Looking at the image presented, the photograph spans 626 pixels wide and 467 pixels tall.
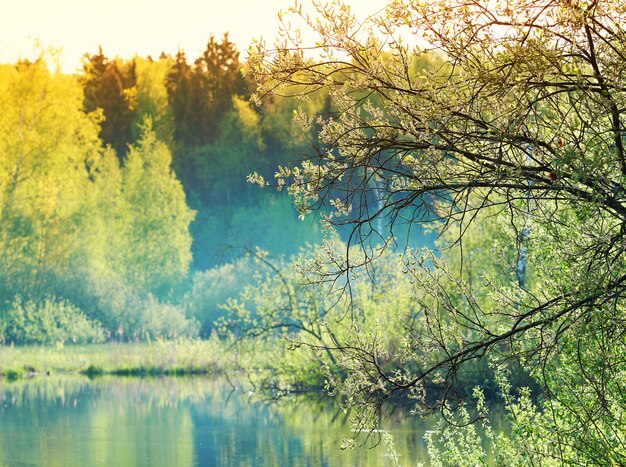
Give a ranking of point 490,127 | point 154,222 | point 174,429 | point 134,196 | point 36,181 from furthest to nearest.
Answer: point 134,196 < point 154,222 < point 36,181 < point 174,429 < point 490,127

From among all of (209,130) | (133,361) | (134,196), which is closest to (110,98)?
(209,130)

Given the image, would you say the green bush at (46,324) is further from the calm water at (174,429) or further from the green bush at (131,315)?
the calm water at (174,429)

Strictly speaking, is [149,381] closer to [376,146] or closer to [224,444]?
[224,444]

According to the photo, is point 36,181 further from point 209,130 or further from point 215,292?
point 209,130

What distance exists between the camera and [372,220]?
40.4 feet

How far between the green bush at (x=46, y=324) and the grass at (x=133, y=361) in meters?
3.28

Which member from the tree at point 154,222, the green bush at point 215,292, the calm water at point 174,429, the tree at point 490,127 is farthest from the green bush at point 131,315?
the tree at point 490,127

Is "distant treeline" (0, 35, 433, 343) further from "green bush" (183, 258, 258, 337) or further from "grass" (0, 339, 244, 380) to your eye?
"grass" (0, 339, 244, 380)

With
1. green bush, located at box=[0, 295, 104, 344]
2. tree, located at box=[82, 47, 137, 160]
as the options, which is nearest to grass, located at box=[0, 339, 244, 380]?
green bush, located at box=[0, 295, 104, 344]

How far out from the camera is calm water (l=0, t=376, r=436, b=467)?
575 inches

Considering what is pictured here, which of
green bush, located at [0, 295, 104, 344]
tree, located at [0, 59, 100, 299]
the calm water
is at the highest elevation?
tree, located at [0, 59, 100, 299]

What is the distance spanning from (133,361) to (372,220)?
1525cm

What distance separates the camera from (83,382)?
2427 centimetres

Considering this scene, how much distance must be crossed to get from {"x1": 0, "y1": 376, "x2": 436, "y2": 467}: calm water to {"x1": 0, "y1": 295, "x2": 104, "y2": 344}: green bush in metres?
8.27
